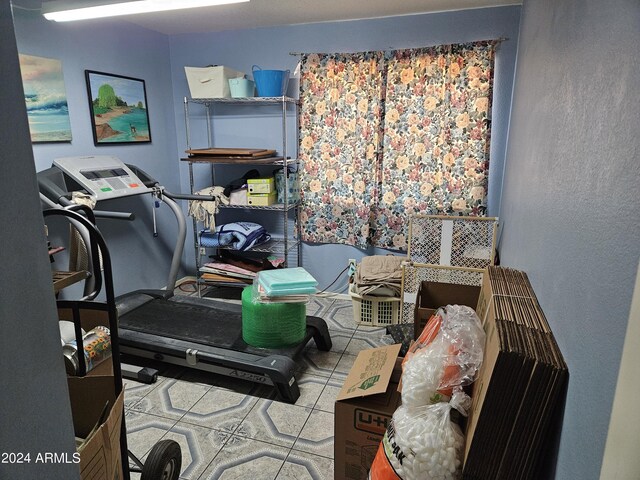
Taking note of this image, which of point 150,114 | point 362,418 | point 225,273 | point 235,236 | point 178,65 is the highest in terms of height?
point 178,65

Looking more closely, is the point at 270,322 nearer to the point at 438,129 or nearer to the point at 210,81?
the point at 438,129

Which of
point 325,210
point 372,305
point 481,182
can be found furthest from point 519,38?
point 372,305

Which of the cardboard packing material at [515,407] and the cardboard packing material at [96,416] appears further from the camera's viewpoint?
the cardboard packing material at [96,416]

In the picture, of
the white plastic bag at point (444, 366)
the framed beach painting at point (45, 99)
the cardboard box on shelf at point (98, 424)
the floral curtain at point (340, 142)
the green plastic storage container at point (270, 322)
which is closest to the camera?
the cardboard box on shelf at point (98, 424)

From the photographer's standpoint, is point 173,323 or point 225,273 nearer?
point 173,323

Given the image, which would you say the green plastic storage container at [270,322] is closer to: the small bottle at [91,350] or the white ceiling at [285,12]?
the small bottle at [91,350]

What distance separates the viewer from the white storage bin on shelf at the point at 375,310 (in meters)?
3.21

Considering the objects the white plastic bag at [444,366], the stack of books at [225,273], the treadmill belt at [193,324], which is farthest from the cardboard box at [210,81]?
the white plastic bag at [444,366]

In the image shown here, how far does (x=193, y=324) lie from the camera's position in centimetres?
283

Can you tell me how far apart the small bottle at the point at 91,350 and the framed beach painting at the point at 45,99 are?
1.86m

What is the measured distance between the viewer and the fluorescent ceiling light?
2.23 meters

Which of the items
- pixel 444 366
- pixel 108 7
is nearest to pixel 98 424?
pixel 444 366

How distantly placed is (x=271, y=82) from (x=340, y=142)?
0.75m

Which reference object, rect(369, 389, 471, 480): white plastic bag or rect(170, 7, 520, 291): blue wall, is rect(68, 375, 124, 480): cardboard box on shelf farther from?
rect(170, 7, 520, 291): blue wall
